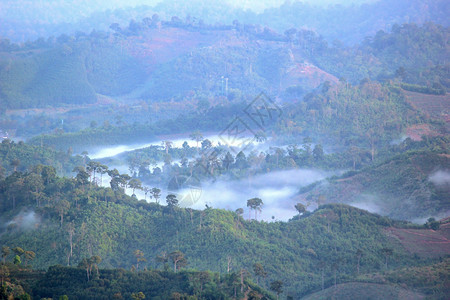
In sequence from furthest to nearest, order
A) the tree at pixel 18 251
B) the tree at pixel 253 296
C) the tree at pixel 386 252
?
the tree at pixel 386 252
the tree at pixel 18 251
the tree at pixel 253 296

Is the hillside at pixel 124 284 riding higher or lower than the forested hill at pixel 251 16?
lower

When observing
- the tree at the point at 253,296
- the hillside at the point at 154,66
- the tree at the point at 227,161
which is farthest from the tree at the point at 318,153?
the hillside at the point at 154,66

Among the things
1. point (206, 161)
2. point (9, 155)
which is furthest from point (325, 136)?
point (9, 155)

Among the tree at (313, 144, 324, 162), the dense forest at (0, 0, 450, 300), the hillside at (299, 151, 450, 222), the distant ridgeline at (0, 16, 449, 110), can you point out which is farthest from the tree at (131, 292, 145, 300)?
the distant ridgeline at (0, 16, 449, 110)

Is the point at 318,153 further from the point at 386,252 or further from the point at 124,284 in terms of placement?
the point at 124,284

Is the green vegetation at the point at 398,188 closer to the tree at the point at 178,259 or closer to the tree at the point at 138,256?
the tree at the point at 138,256

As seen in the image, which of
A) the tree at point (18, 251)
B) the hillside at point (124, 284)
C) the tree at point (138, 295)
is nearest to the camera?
the tree at point (138, 295)

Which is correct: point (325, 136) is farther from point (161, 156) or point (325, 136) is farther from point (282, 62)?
point (282, 62)

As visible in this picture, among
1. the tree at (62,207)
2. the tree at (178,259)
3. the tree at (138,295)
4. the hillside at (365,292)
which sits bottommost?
the tree at (138,295)
